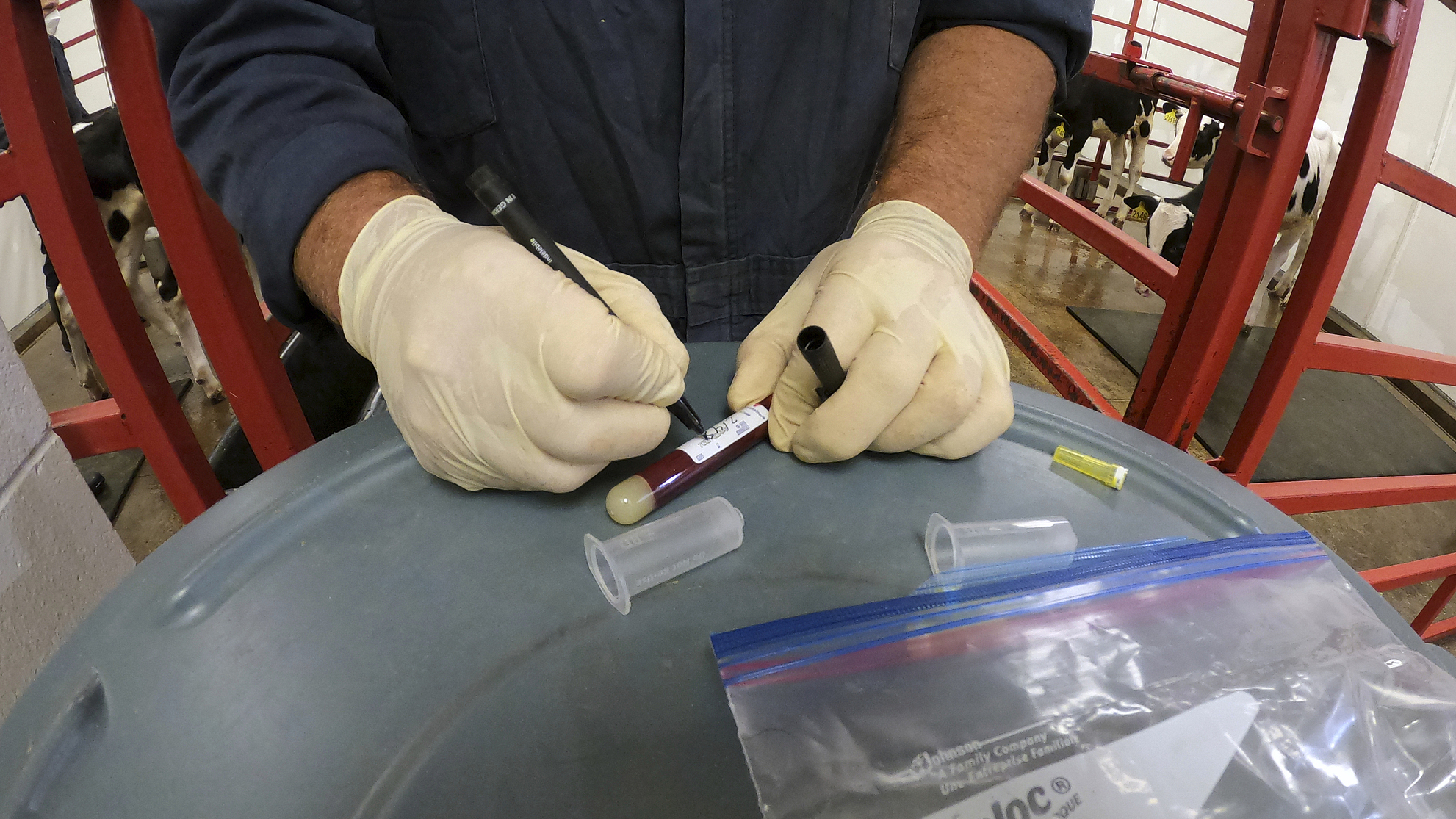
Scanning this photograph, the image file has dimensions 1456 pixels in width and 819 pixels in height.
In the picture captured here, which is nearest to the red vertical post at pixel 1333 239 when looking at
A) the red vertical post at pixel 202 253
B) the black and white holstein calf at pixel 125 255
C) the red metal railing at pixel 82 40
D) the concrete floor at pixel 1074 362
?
the concrete floor at pixel 1074 362

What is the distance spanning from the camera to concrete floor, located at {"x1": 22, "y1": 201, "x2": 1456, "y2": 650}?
194 cm

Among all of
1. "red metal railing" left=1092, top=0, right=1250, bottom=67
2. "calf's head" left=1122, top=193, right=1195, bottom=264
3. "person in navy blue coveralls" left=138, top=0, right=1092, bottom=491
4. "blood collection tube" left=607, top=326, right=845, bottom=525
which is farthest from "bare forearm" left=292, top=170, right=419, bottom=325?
"red metal railing" left=1092, top=0, right=1250, bottom=67

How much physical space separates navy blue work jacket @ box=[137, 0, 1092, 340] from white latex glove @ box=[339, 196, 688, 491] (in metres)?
0.19

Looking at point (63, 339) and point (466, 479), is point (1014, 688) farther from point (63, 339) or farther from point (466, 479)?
point (63, 339)

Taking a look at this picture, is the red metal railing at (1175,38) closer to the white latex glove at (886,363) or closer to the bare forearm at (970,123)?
the bare forearm at (970,123)

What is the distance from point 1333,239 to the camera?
1.01 m

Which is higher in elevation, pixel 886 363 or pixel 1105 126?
pixel 886 363

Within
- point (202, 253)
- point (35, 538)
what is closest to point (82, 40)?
point (202, 253)

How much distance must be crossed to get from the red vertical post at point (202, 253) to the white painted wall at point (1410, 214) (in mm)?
3008

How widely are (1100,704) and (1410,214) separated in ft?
10.2

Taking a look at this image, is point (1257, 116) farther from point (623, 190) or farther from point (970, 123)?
point (623, 190)

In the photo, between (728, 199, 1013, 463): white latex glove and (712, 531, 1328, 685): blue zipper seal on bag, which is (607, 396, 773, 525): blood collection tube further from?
(712, 531, 1328, 685): blue zipper seal on bag

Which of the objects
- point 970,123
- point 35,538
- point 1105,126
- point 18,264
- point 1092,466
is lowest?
point 18,264

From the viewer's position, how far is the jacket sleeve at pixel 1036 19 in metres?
0.90
